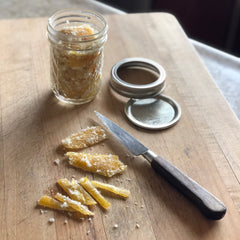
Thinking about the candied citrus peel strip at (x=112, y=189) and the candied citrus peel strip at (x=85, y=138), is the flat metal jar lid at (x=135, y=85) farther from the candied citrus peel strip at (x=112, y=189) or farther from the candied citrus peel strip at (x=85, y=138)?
the candied citrus peel strip at (x=112, y=189)

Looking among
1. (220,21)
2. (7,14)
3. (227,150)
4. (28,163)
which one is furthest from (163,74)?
(220,21)

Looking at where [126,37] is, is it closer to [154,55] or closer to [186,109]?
[154,55]

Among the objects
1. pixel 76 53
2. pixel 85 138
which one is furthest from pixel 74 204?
pixel 76 53

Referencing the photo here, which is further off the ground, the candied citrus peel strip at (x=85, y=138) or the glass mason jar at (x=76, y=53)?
the glass mason jar at (x=76, y=53)

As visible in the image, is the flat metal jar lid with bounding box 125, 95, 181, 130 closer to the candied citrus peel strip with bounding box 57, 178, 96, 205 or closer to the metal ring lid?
the metal ring lid

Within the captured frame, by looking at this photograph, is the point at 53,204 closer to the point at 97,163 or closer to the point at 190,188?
the point at 97,163

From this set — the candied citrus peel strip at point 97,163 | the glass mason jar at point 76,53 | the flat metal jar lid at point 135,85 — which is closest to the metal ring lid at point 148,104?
the flat metal jar lid at point 135,85

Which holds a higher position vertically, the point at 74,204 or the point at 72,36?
the point at 72,36
